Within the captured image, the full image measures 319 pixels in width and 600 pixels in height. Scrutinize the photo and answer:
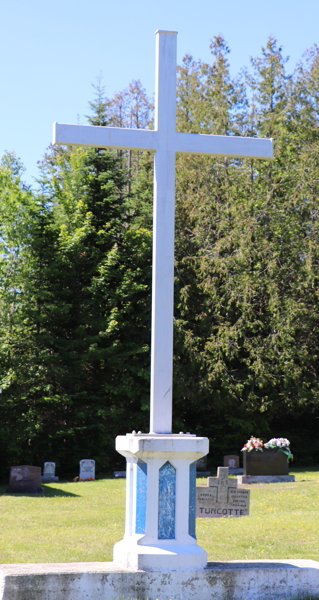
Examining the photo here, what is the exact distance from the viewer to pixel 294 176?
904 inches

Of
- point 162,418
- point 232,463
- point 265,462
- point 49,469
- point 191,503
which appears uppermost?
point 162,418

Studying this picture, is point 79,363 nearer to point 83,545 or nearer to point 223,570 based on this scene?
point 83,545

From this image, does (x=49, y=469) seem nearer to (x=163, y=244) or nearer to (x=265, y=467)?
(x=265, y=467)

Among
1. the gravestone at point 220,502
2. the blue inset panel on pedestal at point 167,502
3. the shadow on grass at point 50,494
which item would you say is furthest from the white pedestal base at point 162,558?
the shadow on grass at point 50,494

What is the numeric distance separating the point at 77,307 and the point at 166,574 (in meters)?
17.4

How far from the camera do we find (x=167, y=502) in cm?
496

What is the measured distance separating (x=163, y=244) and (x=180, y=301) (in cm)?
1736

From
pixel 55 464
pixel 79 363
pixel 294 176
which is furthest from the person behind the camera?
pixel 294 176

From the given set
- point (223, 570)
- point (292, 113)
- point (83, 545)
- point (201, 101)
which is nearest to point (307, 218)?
point (292, 113)

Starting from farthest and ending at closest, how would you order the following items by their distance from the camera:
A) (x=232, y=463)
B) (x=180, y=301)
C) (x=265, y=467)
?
(x=180, y=301) < (x=232, y=463) < (x=265, y=467)

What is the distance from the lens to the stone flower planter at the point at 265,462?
52.6 ft

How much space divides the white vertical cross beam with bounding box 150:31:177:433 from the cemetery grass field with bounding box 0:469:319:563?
273cm

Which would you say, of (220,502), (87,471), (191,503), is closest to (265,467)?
(87,471)

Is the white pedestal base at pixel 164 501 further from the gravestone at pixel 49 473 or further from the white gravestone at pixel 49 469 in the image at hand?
the white gravestone at pixel 49 469
